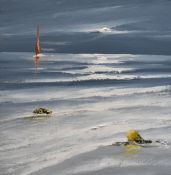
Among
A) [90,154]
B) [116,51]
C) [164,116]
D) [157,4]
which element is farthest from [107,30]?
[90,154]

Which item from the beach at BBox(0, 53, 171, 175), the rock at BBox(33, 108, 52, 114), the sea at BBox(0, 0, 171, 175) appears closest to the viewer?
the beach at BBox(0, 53, 171, 175)

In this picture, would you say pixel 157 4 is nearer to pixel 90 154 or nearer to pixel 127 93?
A: pixel 127 93

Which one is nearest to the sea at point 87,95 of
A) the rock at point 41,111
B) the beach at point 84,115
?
the beach at point 84,115

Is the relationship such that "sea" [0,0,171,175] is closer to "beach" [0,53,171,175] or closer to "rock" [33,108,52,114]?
"beach" [0,53,171,175]

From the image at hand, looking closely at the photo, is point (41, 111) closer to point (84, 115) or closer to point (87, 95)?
point (84, 115)

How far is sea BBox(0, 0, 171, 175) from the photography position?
9.85 m

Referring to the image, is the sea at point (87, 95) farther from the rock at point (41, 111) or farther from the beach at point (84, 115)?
the rock at point (41, 111)

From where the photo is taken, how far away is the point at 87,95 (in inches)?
668

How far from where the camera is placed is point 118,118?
1332cm

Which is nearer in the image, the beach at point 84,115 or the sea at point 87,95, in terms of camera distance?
the beach at point 84,115

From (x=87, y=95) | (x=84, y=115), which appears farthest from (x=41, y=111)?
(x=87, y=95)

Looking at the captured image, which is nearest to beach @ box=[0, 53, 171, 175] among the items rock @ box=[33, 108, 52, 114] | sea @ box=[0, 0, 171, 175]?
→ sea @ box=[0, 0, 171, 175]

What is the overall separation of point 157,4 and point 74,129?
35358 mm

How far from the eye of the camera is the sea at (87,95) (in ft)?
32.3
